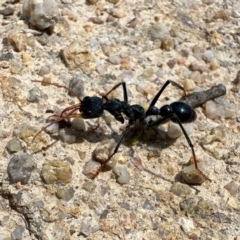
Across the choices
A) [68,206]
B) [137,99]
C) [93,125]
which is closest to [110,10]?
[137,99]

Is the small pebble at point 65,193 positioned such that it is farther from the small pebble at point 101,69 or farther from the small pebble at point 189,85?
the small pebble at point 189,85

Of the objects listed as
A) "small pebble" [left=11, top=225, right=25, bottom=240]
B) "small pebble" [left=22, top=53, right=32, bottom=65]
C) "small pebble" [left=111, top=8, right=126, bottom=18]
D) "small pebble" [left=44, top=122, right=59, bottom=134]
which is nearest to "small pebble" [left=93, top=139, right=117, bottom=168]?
"small pebble" [left=44, top=122, right=59, bottom=134]

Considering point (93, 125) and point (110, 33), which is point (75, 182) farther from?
point (110, 33)

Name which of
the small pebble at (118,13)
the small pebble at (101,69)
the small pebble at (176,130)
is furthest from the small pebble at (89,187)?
the small pebble at (118,13)

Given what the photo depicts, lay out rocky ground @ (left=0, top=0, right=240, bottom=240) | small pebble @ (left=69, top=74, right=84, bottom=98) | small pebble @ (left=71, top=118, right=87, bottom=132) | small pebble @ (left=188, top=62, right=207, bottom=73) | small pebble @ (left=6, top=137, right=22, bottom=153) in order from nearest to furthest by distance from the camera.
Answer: rocky ground @ (left=0, top=0, right=240, bottom=240), small pebble @ (left=6, top=137, right=22, bottom=153), small pebble @ (left=71, top=118, right=87, bottom=132), small pebble @ (left=69, top=74, right=84, bottom=98), small pebble @ (left=188, top=62, right=207, bottom=73)

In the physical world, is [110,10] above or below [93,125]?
above

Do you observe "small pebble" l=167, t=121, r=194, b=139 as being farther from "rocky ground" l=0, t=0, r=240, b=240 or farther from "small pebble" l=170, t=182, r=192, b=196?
"small pebble" l=170, t=182, r=192, b=196
